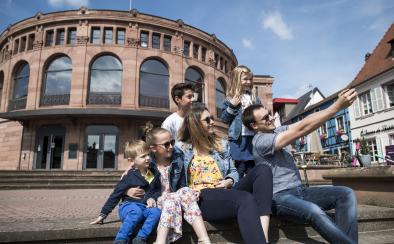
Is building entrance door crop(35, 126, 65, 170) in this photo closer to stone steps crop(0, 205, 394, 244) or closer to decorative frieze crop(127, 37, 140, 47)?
decorative frieze crop(127, 37, 140, 47)

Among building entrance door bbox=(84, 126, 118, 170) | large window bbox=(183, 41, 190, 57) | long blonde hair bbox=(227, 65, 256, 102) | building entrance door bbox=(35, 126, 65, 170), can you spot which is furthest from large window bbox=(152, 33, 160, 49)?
long blonde hair bbox=(227, 65, 256, 102)

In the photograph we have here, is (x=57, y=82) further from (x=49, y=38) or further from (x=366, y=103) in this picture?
(x=366, y=103)

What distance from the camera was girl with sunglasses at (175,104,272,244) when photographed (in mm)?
2387

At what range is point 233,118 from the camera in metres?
3.60

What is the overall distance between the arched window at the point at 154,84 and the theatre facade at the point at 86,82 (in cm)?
8

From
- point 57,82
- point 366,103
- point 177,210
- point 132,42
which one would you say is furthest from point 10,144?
point 366,103

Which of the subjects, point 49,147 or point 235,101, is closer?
point 235,101

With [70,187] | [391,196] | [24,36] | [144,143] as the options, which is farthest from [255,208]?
[24,36]

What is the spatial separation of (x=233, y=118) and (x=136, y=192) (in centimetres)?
154

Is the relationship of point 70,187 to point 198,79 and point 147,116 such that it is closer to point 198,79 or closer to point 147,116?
point 147,116

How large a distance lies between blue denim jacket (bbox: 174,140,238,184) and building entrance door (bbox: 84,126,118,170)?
1754cm

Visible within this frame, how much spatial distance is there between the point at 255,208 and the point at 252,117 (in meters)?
1.03

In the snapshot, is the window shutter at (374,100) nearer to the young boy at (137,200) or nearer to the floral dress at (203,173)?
the floral dress at (203,173)

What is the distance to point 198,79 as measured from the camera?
81.0 ft
